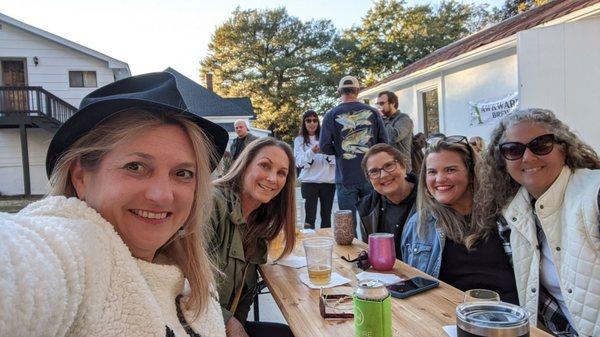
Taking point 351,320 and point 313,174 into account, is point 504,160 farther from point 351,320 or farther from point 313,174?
point 313,174

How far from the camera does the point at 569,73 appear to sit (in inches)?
206

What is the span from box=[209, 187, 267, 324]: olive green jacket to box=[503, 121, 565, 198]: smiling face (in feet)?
4.88

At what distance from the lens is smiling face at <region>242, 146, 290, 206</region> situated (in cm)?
A: 261

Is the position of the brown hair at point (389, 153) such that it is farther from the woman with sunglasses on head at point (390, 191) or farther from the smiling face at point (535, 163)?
the smiling face at point (535, 163)

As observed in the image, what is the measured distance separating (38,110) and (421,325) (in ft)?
54.2

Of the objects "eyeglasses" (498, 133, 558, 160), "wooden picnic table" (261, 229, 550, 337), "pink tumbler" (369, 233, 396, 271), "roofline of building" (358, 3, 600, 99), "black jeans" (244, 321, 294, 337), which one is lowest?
"black jeans" (244, 321, 294, 337)

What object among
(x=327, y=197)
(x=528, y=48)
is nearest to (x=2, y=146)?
(x=327, y=197)

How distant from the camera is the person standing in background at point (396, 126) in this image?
5492 millimetres

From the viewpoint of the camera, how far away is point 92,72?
16203 mm

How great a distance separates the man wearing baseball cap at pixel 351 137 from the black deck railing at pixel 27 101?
533 inches

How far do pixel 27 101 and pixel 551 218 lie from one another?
17.2 meters

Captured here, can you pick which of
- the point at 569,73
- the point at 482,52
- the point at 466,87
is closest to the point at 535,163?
the point at 569,73

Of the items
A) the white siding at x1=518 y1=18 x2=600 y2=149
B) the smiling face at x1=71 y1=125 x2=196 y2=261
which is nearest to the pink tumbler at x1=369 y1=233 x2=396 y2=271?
the smiling face at x1=71 y1=125 x2=196 y2=261

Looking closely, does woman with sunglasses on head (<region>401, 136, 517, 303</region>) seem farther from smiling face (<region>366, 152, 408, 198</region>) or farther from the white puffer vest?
smiling face (<region>366, 152, 408, 198</region>)
